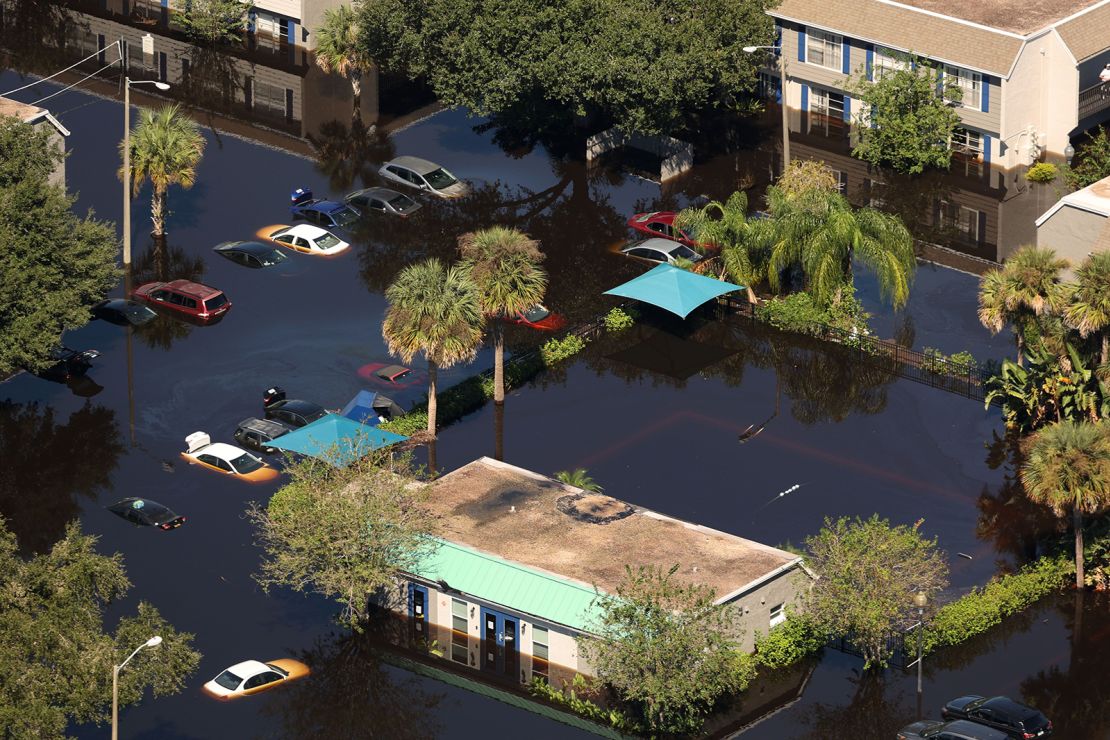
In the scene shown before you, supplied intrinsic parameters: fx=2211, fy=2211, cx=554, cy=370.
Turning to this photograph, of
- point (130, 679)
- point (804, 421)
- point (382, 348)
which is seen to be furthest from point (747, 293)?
point (130, 679)

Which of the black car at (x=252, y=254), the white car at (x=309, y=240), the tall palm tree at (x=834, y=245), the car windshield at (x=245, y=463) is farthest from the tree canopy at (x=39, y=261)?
the tall palm tree at (x=834, y=245)

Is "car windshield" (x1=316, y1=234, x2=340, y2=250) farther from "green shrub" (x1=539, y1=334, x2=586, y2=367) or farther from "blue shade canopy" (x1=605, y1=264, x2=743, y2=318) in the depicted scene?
"blue shade canopy" (x1=605, y1=264, x2=743, y2=318)

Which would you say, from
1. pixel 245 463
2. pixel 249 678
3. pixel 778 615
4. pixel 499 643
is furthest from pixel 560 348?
pixel 249 678

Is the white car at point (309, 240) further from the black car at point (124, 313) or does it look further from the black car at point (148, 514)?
the black car at point (148, 514)

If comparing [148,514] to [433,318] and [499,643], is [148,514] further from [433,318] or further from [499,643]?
[499,643]

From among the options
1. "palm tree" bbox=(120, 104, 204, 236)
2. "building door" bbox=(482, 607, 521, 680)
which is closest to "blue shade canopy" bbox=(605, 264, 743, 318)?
"palm tree" bbox=(120, 104, 204, 236)

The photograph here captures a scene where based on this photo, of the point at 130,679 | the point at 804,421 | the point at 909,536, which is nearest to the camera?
the point at 130,679

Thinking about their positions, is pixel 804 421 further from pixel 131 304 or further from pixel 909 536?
A: pixel 131 304
